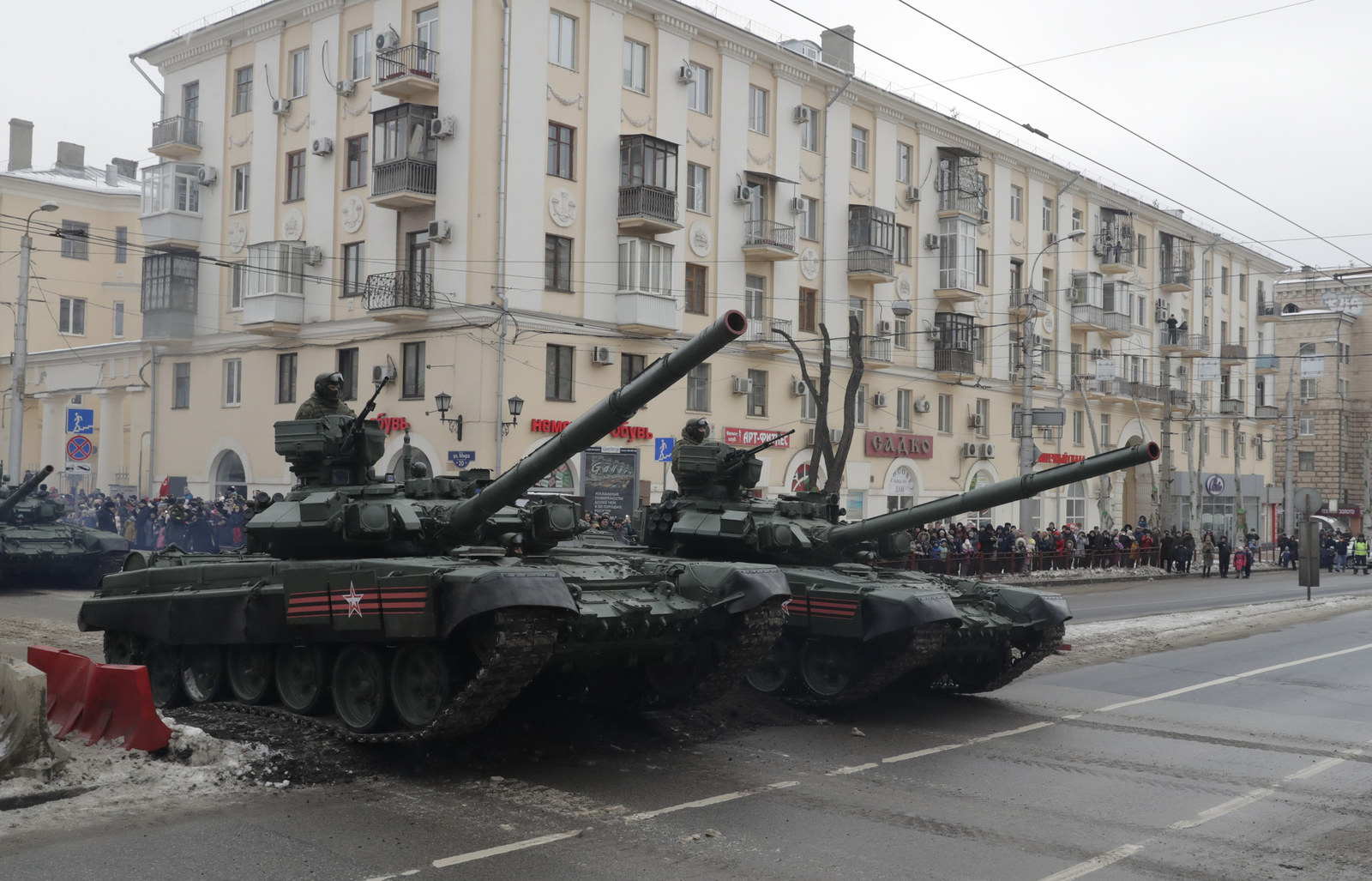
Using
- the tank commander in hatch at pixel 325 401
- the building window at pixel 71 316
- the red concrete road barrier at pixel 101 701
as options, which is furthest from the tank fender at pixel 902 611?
the building window at pixel 71 316

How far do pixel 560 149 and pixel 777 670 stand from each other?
18248mm

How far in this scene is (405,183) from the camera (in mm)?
27344

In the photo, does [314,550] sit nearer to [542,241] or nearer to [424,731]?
[424,731]

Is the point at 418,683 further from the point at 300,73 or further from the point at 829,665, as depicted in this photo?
the point at 300,73

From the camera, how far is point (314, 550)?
10.5 m

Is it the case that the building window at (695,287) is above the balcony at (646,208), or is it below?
below

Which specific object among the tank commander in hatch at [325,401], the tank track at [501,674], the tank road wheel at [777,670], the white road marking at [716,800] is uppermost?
the tank commander in hatch at [325,401]

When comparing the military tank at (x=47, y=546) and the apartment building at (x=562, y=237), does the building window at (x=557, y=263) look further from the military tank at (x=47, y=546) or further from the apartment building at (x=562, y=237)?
the military tank at (x=47, y=546)

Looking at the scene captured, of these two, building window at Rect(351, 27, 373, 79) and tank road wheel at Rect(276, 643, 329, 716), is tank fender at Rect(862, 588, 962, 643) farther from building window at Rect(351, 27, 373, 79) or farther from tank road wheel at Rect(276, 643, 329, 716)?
building window at Rect(351, 27, 373, 79)

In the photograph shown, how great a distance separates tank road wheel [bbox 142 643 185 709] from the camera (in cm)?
1146

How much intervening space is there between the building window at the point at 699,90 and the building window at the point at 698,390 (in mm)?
6262

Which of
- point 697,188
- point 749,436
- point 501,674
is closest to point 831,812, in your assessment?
point 501,674

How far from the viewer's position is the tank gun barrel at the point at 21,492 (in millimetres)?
19359

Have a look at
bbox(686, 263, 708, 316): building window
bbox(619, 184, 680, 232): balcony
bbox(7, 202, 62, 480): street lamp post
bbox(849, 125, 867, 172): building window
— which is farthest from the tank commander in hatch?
bbox(849, 125, 867, 172): building window
